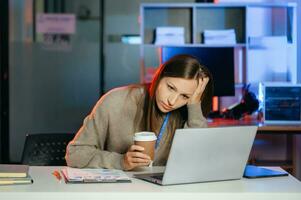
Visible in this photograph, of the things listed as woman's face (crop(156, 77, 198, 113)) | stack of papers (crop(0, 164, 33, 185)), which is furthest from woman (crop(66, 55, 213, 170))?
stack of papers (crop(0, 164, 33, 185))

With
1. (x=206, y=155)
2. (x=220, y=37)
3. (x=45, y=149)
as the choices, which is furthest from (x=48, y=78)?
(x=206, y=155)

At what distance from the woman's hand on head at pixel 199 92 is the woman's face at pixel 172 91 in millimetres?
87

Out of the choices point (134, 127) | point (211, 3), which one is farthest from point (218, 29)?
point (134, 127)

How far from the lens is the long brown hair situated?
2.44 m

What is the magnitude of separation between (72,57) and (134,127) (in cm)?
359

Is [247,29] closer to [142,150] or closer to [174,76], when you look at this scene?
[174,76]

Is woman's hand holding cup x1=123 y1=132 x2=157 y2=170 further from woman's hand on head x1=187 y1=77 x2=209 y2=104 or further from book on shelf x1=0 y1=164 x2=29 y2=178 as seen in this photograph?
woman's hand on head x1=187 y1=77 x2=209 y2=104

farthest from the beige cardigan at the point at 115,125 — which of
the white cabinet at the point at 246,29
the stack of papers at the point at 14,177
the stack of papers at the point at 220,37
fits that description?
the stack of papers at the point at 220,37

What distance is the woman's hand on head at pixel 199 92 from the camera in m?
2.55

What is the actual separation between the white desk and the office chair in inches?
30.2

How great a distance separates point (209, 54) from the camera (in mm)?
4805

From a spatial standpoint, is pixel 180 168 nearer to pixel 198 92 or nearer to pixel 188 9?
pixel 198 92

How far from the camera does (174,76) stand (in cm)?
242

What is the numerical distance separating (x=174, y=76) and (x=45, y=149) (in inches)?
30.8
